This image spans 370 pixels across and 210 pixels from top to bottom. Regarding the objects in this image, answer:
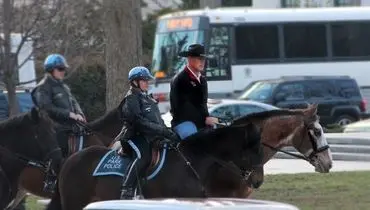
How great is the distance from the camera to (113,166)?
1138cm

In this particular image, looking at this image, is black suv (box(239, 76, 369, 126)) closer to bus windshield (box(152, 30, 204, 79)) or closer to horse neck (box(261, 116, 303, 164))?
bus windshield (box(152, 30, 204, 79))

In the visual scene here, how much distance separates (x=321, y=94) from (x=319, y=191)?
58.9 ft

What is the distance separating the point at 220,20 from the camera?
3781 centimetres

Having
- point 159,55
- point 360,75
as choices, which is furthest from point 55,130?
point 360,75

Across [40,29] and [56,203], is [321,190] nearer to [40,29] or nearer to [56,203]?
[56,203]

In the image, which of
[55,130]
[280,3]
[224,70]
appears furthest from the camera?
[280,3]

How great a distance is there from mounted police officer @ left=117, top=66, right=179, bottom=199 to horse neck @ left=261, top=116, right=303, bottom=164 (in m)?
1.08

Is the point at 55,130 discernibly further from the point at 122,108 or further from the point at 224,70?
the point at 224,70

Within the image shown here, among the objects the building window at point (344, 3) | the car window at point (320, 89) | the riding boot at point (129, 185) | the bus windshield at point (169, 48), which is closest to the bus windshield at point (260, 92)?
the car window at point (320, 89)

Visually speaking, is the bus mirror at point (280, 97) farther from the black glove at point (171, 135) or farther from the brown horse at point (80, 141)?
the black glove at point (171, 135)

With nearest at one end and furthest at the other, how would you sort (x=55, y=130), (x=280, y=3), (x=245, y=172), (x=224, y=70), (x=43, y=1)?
(x=245, y=172) → (x=55, y=130) → (x=43, y=1) → (x=224, y=70) → (x=280, y=3)

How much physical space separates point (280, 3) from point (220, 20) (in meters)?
16.2

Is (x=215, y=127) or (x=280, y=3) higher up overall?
(x=215, y=127)

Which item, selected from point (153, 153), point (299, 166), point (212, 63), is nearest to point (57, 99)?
point (153, 153)
